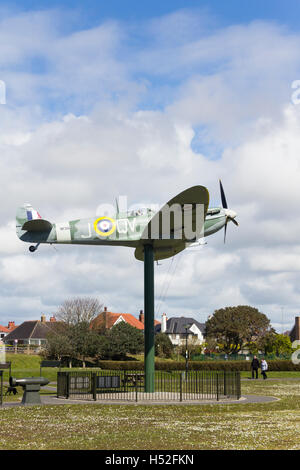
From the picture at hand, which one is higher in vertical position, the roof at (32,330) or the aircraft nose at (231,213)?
the aircraft nose at (231,213)

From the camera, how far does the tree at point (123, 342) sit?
2552 inches

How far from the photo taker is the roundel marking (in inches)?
971

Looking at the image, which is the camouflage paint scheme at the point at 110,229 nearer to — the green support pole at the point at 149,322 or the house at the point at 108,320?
the green support pole at the point at 149,322

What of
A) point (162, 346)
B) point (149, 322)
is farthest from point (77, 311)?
point (149, 322)

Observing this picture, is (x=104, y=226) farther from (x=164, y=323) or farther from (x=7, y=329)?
(x=7, y=329)

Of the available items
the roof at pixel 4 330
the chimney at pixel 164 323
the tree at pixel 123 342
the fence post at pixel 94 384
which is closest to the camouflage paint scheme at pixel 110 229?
the fence post at pixel 94 384

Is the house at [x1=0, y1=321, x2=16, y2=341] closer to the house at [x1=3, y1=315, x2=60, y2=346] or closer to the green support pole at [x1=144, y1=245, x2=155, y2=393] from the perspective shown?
the house at [x1=3, y1=315, x2=60, y2=346]

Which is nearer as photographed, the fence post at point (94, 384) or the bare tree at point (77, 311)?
the fence post at point (94, 384)

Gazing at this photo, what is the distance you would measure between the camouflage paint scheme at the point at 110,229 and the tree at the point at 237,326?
59.3 m

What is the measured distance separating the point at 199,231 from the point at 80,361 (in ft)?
130

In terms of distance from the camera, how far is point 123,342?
65312mm

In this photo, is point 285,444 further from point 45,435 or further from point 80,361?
point 80,361

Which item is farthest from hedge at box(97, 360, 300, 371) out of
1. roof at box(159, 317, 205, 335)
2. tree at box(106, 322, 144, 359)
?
roof at box(159, 317, 205, 335)

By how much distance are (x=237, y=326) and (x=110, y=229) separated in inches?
2431
